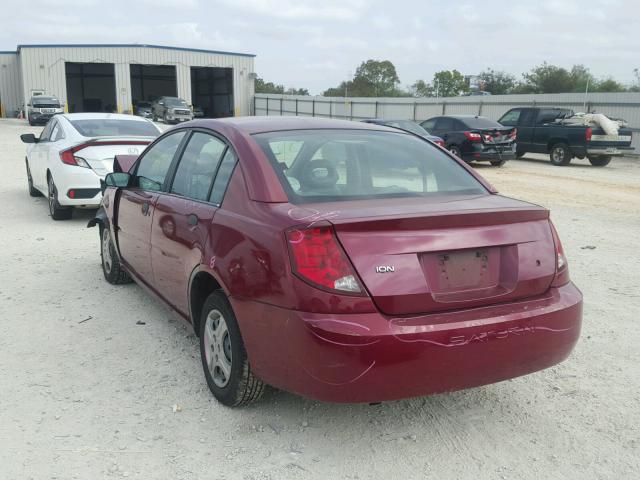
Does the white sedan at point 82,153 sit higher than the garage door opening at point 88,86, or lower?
lower

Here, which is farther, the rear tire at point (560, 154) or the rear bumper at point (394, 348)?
the rear tire at point (560, 154)

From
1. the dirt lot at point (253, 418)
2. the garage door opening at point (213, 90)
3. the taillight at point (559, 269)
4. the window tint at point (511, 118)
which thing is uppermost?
the garage door opening at point (213, 90)

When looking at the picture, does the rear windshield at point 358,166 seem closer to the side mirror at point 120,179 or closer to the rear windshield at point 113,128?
the side mirror at point 120,179

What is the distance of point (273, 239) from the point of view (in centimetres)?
296

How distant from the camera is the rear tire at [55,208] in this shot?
8.80 m

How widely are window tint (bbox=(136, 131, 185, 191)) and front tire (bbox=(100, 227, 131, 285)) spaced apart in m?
0.97

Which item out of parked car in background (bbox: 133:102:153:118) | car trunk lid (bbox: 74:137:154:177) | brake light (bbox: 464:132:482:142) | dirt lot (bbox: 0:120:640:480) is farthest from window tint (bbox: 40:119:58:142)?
parked car in background (bbox: 133:102:153:118)

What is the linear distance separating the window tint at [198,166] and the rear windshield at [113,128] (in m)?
5.21

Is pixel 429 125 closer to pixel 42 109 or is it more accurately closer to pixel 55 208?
pixel 55 208

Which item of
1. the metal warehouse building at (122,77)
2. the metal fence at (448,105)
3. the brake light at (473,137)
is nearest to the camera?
the brake light at (473,137)

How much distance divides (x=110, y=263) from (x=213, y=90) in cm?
5550

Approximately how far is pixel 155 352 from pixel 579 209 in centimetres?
862

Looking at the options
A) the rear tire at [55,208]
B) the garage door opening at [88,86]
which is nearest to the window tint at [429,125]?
the rear tire at [55,208]

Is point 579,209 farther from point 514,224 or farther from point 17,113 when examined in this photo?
point 17,113
